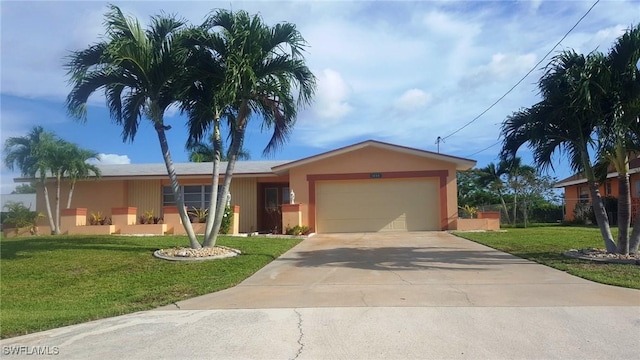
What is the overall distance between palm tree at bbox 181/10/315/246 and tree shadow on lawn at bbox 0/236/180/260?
233 cm

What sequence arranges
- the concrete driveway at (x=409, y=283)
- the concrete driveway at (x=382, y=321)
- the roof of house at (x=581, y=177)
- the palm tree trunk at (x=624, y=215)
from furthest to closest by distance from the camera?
the roof of house at (x=581, y=177) → the palm tree trunk at (x=624, y=215) → the concrete driveway at (x=409, y=283) → the concrete driveway at (x=382, y=321)

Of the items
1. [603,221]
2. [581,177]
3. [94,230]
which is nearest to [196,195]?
[94,230]

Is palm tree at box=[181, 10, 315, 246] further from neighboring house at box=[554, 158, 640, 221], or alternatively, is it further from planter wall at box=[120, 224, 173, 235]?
neighboring house at box=[554, 158, 640, 221]

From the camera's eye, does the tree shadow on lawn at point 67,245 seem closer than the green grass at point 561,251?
No

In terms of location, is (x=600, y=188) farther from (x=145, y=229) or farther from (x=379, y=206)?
(x=145, y=229)

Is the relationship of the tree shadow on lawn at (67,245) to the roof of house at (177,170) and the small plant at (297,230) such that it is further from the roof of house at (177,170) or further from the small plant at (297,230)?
the roof of house at (177,170)

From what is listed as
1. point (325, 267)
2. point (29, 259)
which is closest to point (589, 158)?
point (325, 267)

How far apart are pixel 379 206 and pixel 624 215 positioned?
32.0 feet

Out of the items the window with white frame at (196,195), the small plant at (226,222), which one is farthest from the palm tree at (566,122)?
the window with white frame at (196,195)

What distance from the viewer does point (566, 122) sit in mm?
12227

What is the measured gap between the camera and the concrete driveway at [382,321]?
5730mm

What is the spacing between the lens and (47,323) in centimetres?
731

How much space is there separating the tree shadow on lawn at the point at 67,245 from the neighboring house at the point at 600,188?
21167 millimetres

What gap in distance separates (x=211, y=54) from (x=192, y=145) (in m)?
2.95
